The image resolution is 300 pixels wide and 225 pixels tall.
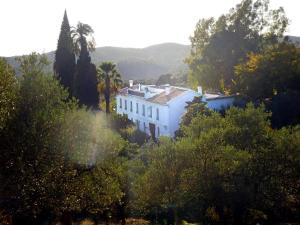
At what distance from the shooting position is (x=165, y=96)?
4844 cm

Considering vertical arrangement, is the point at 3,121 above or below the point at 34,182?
above

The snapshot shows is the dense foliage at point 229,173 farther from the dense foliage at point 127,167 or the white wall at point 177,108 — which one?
the white wall at point 177,108

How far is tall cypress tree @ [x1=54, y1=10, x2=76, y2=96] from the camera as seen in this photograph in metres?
49.8

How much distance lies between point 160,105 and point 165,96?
196 centimetres

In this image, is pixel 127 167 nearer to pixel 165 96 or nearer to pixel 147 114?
pixel 165 96

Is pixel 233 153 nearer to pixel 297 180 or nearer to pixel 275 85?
Result: pixel 297 180

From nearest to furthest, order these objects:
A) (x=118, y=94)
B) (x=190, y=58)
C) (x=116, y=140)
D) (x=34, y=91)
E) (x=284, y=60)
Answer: (x=34, y=91)
(x=116, y=140)
(x=284, y=60)
(x=118, y=94)
(x=190, y=58)

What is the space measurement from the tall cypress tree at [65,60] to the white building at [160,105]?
8.30 m

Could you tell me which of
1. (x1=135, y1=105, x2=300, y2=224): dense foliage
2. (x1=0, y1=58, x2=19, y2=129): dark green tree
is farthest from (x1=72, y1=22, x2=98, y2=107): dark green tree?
(x1=0, y1=58, x2=19, y2=129): dark green tree

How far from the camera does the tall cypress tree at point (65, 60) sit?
49812 mm

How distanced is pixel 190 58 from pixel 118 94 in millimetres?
12591

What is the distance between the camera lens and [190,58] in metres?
63.4

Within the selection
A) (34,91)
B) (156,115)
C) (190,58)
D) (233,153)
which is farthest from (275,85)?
(34,91)

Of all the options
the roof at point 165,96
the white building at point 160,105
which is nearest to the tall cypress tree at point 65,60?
the white building at point 160,105
